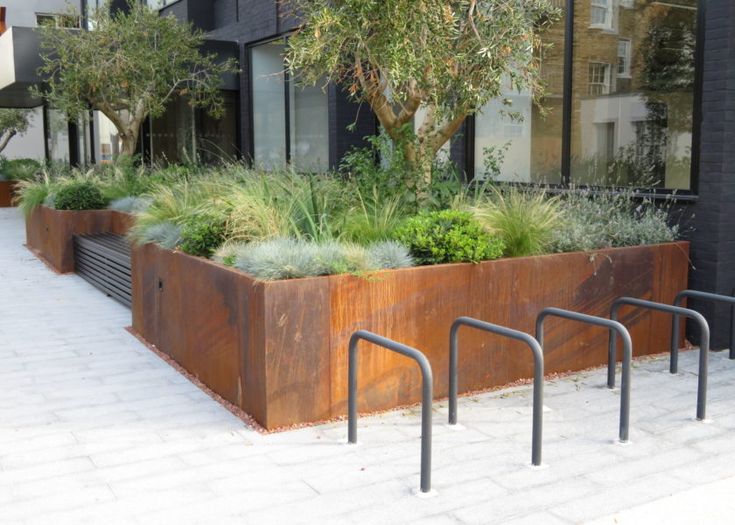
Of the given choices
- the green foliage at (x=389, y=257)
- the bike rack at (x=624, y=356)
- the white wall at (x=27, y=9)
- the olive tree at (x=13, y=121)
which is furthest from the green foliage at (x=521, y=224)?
the white wall at (x=27, y=9)

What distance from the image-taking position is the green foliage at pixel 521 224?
6.60 metres

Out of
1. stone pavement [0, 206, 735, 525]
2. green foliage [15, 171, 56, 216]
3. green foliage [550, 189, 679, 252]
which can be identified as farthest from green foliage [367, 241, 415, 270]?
green foliage [15, 171, 56, 216]

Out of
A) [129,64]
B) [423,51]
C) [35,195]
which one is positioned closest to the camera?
[423,51]

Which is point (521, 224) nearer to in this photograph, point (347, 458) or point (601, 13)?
point (347, 458)

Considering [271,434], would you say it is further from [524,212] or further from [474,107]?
[474,107]

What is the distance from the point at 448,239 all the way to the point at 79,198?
26.6 feet

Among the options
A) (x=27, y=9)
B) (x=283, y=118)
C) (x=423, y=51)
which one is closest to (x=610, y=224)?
(x=423, y=51)

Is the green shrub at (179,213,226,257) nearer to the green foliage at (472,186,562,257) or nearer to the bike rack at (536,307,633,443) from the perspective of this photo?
the green foliage at (472,186,562,257)

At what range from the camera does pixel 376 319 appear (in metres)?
5.67

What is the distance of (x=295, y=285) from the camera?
5301mm

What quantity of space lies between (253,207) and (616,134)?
4.07 meters

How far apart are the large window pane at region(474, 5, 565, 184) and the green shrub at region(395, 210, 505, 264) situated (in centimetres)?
232

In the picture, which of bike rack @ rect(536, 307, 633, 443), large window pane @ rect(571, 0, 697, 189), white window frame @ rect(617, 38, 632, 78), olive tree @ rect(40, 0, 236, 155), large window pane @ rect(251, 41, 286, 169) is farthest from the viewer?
large window pane @ rect(251, 41, 286, 169)

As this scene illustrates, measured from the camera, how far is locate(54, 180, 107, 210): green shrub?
12.2m
